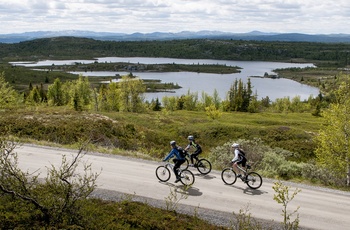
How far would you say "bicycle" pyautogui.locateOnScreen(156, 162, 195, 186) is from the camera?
22080 mm

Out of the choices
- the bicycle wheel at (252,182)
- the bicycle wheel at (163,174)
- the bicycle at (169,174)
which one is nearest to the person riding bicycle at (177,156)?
the bicycle at (169,174)

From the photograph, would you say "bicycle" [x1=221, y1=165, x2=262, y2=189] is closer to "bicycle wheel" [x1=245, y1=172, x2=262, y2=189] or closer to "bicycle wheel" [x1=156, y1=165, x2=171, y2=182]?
"bicycle wheel" [x1=245, y1=172, x2=262, y2=189]

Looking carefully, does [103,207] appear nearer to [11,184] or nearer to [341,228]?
[11,184]

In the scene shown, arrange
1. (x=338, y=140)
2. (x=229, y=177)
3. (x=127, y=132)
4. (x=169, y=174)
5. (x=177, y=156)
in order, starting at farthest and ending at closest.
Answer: (x=127, y=132), (x=338, y=140), (x=229, y=177), (x=169, y=174), (x=177, y=156)

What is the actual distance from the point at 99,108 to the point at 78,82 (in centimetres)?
1810

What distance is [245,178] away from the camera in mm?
22234

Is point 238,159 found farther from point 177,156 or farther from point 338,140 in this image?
point 338,140

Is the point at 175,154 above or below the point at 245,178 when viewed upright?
above

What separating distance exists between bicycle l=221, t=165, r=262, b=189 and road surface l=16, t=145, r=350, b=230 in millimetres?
353

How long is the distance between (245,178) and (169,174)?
200 inches

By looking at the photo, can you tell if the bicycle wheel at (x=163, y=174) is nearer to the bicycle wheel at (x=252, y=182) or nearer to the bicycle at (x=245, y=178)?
the bicycle at (x=245, y=178)

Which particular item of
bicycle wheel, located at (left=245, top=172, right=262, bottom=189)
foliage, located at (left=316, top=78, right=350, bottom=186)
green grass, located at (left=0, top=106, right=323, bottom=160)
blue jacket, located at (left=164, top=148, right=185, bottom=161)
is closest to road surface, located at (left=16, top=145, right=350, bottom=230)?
bicycle wheel, located at (left=245, top=172, right=262, bottom=189)

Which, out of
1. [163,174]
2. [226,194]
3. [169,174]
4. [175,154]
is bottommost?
[226,194]

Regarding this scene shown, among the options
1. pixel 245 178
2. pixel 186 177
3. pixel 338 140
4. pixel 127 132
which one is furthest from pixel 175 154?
pixel 127 132
